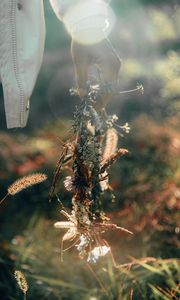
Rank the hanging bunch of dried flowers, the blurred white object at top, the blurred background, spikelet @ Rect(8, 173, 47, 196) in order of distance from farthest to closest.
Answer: the blurred background, spikelet @ Rect(8, 173, 47, 196), the hanging bunch of dried flowers, the blurred white object at top

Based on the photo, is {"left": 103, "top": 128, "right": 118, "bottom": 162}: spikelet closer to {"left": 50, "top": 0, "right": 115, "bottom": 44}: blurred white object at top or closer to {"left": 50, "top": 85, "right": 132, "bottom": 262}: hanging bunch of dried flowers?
{"left": 50, "top": 85, "right": 132, "bottom": 262}: hanging bunch of dried flowers

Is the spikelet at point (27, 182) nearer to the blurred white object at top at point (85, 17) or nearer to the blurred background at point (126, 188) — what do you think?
the blurred white object at top at point (85, 17)

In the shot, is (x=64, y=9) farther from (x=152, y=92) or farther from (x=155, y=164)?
(x=152, y=92)

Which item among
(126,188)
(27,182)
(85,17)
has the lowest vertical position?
(126,188)

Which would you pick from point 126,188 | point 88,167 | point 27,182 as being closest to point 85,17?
point 88,167

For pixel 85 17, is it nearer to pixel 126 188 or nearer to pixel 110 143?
pixel 110 143

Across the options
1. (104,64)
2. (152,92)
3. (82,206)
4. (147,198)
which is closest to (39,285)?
(147,198)

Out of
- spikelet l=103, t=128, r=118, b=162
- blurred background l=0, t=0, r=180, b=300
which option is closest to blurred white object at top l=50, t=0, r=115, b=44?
spikelet l=103, t=128, r=118, b=162

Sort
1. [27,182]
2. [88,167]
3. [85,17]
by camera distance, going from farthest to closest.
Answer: [27,182]
[88,167]
[85,17]
